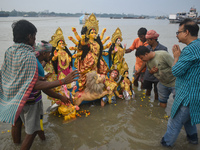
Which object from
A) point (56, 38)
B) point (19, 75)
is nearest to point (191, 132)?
point (19, 75)

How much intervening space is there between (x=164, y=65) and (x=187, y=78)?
1.42 m

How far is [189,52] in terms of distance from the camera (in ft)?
7.62

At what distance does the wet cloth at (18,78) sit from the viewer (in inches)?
80.5

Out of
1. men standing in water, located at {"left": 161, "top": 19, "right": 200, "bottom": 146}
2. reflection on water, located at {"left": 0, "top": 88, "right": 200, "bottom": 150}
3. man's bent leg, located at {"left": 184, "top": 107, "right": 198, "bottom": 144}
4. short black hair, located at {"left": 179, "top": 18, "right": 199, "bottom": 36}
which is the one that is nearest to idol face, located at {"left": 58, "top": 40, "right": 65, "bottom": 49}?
reflection on water, located at {"left": 0, "top": 88, "right": 200, "bottom": 150}

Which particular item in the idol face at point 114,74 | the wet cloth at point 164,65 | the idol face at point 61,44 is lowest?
the idol face at point 114,74

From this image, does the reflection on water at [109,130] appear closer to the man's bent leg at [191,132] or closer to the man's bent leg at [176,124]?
the man's bent leg at [191,132]

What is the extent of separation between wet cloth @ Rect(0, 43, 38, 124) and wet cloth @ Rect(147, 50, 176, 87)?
9.14 feet

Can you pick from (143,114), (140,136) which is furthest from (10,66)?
(143,114)

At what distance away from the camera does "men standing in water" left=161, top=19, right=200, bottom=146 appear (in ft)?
7.66

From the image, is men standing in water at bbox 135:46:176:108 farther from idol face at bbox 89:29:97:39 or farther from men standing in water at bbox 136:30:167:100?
idol face at bbox 89:29:97:39

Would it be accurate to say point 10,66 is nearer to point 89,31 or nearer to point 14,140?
point 14,140

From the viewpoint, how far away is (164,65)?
3.82m

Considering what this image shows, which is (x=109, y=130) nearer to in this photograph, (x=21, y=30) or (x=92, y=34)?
(x=92, y=34)

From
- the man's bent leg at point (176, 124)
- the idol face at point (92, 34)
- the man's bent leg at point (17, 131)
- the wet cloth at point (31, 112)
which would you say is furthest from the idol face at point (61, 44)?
the man's bent leg at point (176, 124)
